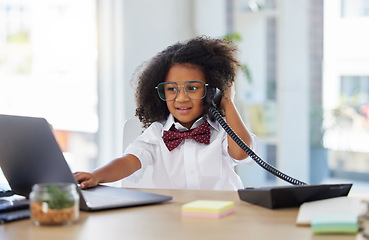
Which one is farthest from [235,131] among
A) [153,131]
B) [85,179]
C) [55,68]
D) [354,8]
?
[354,8]

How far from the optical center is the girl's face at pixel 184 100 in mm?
1788

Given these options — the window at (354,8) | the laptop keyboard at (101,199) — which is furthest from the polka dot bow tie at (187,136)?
the window at (354,8)

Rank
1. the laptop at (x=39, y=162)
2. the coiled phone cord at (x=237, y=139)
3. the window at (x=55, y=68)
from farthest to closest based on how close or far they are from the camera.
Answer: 1. the window at (x=55, y=68)
2. the coiled phone cord at (x=237, y=139)
3. the laptop at (x=39, y=162)

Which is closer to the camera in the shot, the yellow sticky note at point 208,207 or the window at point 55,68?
the yellow sticky note at point 208,207

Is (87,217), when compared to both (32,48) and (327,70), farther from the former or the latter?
(327,70)

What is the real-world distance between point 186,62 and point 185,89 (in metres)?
0.10

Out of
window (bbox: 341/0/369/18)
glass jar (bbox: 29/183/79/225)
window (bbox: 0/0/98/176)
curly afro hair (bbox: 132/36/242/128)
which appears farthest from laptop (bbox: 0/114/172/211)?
window (bbox: 341/0/369/18)

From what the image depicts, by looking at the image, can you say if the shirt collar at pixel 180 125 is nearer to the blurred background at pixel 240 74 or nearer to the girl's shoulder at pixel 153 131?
the girl's shoulder at pixel 153 131

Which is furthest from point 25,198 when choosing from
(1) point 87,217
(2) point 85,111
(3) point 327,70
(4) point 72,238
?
(3) point 327,70

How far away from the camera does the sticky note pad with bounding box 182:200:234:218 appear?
109 centimetres

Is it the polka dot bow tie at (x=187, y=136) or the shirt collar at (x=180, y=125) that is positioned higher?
the shirt collar at (x=180, y=125)

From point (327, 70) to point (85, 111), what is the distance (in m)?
1.70

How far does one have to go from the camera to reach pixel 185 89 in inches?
70.2

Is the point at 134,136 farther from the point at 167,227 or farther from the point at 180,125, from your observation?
the point at 167,227
